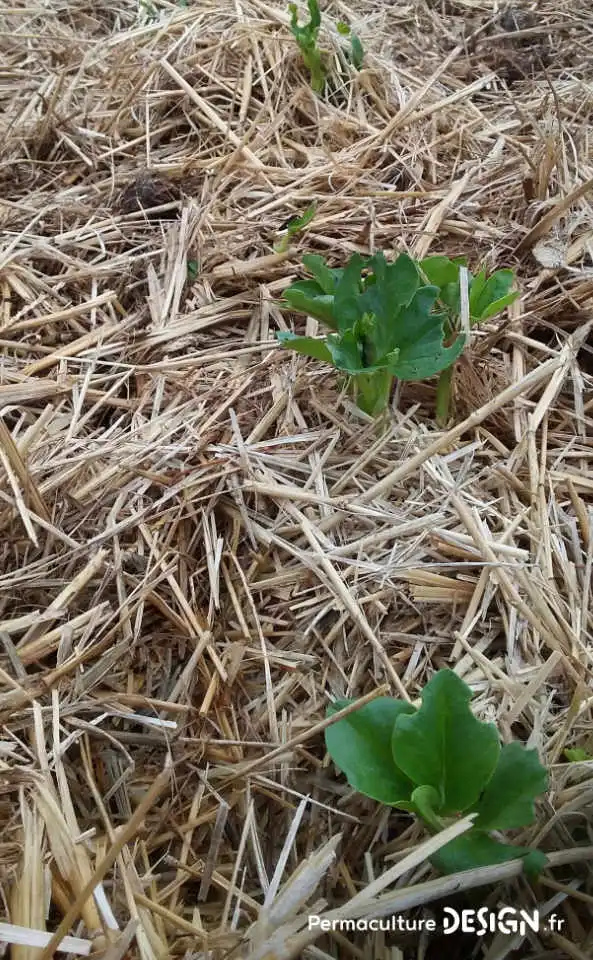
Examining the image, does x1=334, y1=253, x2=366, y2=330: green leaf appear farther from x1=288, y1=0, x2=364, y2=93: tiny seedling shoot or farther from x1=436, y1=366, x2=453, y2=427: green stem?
x1=288, y1=0, x2=364, y2=93: tiny seedling shoot

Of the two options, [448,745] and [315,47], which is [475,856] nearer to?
[448,745]

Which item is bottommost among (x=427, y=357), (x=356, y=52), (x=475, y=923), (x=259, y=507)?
(x=475, y=923)

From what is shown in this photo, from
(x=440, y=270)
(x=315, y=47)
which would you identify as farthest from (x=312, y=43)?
(x=440, y=270)

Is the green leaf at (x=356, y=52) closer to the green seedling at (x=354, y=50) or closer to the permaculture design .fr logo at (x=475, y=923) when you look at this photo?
the green seedling at (x=354, y=50)

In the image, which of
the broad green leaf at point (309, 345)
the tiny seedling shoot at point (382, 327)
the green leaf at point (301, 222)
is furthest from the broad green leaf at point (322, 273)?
the green leaf at point (301, 222)

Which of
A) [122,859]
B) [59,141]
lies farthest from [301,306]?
[59,141]
